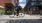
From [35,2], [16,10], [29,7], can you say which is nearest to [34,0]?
[35,2]

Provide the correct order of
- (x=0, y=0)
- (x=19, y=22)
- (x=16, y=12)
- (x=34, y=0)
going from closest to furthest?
(x=19, y=22) → (x=16, y=12) → (x=0, y=0) → (x=34, y=0)

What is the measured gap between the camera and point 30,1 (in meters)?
12.2

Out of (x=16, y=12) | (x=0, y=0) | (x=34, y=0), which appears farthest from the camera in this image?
(x=34, y=0)

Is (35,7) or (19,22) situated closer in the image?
(19,22)

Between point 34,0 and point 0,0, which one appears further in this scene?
point 34,0

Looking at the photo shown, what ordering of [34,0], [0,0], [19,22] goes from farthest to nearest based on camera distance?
[34,0], [0,0], [19,22]

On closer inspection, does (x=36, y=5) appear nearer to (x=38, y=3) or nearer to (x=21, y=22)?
(x=38, y=3)

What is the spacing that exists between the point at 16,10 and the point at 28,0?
4.82 metres

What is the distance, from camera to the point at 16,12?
7242mm

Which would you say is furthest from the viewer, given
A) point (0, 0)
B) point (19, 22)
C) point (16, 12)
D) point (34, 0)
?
point (34, 0)

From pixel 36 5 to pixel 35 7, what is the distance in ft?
1.16

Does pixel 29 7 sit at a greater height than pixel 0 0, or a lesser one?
lesser

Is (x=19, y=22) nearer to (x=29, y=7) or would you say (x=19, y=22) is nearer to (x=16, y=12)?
(x=16, y=12)

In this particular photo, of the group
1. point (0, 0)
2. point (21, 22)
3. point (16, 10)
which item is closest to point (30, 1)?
point (0, 0)
